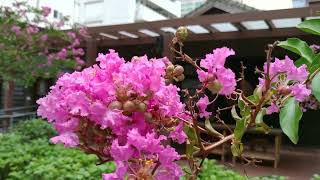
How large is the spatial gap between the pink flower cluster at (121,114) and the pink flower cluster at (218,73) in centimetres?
8

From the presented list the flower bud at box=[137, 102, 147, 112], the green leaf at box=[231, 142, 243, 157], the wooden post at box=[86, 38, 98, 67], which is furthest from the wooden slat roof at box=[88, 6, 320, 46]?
the flower bud at box=[137, 102, 147, 112]

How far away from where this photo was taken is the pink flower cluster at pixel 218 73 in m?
0.86

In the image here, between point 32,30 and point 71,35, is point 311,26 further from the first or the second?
point 71,35

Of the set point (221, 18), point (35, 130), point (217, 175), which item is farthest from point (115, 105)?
point (35, 130)

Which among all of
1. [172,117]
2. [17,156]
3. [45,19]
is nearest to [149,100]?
[172,117]

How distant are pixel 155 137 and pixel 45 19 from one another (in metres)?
7.36

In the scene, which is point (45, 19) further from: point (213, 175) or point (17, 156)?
point (213, 175)

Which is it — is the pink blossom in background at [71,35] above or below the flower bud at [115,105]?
above

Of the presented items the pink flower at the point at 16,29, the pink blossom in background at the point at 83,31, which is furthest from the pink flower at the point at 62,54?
the pink flower at the point at 16,29

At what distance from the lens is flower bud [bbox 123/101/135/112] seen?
0.78 m

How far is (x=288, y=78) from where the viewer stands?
91cm

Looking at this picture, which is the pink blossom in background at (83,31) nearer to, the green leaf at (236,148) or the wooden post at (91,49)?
the wooden post at (91,49)

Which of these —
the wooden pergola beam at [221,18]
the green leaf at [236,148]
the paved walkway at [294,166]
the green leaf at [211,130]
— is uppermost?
the wooden pergola beam at [221,18]

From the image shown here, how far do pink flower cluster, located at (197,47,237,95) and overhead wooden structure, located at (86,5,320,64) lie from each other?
4.93 meters
